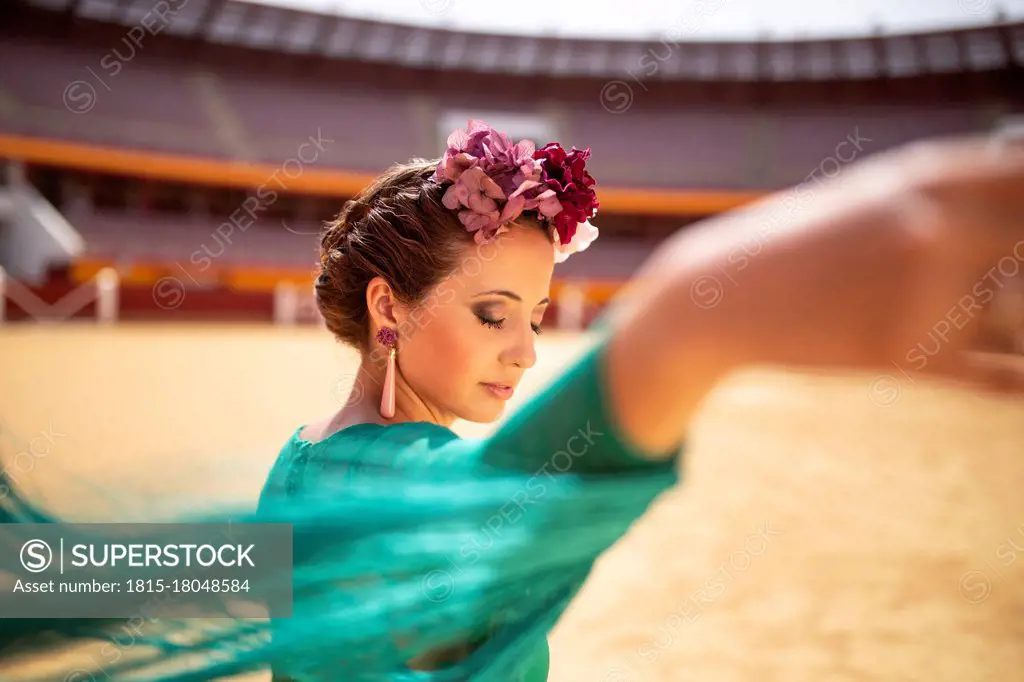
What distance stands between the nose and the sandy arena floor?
251 millimetres

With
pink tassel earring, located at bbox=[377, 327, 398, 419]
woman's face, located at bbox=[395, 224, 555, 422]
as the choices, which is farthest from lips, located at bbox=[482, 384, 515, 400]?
pink tassel earring, located at bbox=[377, 327, 398, 419]

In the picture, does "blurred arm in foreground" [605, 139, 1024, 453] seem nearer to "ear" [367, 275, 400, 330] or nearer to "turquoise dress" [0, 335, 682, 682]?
"turquoise dress" [0, 335, 682, 682]

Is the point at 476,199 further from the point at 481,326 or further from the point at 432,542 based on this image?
the point at 432,542

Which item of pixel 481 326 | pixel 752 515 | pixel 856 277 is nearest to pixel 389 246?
pixel 481 326

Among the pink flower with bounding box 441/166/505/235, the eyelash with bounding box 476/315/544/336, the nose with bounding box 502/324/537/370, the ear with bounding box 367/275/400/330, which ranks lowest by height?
the nose with bounding box 502/324/537/370

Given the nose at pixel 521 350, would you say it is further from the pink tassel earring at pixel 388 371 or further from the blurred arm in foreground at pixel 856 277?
the blurred arm in foreground at pixel 856 277

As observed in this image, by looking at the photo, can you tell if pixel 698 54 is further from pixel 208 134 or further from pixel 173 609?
pixel 173 609

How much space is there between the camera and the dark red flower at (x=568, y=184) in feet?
2.45

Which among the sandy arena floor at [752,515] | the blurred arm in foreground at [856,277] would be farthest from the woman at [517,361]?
the sandy arena floor at [752,515]

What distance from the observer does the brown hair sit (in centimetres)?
74

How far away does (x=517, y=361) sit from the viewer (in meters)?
0.70

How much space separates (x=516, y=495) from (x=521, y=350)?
8.3 inches

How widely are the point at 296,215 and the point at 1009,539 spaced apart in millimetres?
20743

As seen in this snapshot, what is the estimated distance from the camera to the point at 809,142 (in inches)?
885
